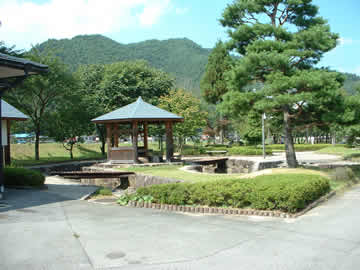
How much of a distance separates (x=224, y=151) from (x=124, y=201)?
24450 mm

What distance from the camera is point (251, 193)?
30.0 feet

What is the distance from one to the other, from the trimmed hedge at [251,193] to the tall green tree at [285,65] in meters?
5.44

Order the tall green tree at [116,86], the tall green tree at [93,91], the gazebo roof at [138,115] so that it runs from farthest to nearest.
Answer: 1. the tall green tree at [116,86]
2. the tall green tree at [93,91]
3. the gazebo roof at [138,115]

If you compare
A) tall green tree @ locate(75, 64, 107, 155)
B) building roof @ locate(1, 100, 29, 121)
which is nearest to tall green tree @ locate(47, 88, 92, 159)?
tall green tree @ locate(75, 64, 107, 155)

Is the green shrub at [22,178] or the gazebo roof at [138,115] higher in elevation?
the gazebo roof at [138,115]

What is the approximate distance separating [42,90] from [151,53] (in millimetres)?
134119

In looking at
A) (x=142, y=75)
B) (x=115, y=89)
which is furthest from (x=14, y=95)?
(x=142, y=75)

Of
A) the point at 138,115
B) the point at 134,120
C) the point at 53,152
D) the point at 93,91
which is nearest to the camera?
the point at 138,115

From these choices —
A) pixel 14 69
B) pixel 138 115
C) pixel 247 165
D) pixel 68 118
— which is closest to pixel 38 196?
pixel 14 69

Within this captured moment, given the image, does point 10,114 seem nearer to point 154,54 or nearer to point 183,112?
point 183,112

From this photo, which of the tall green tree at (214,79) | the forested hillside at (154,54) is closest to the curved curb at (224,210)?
the tall green tree at (214,79)

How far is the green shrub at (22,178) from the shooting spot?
13.5 m

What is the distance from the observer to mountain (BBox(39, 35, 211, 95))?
12219 centimetres

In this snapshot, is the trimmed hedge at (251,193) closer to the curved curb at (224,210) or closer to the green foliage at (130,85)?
the curved curb at (224,210)
